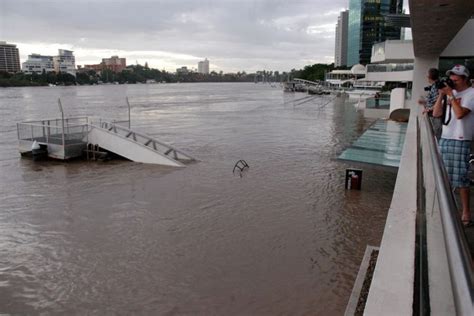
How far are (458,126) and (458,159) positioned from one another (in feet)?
1.32

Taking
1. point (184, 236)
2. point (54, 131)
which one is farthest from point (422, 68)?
point (54, 131)

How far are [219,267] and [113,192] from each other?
303 inches

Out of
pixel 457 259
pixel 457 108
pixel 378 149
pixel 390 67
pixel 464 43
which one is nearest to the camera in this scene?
pixel 457 259

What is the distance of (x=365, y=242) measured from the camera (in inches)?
396

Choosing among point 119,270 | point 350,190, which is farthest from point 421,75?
point 119,270

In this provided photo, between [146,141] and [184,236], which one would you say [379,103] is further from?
[184,236]

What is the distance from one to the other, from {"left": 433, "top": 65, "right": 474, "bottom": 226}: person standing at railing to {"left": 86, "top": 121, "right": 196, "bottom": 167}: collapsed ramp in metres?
14.9

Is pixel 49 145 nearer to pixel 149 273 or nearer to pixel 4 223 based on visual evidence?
pixel 4 223

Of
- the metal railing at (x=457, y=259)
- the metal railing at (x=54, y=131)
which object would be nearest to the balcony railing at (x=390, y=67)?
the metal railing at (x=54, y=131)

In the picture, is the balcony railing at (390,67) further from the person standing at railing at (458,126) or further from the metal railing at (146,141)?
the person standing at railing at (458,126)

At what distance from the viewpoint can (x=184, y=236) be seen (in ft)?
35.1

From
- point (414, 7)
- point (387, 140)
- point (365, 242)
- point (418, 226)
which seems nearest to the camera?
point (418, 226)

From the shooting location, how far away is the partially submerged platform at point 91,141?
20.2 metres

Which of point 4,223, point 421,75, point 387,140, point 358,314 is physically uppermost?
point 421,75
